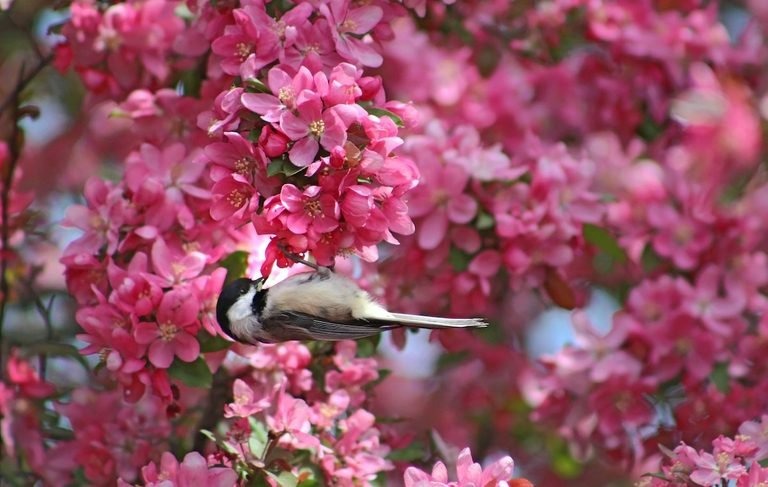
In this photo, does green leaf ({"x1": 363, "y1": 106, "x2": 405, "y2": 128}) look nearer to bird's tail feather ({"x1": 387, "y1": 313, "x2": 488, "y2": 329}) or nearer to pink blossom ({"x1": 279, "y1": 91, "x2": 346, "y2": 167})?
pink blossom ({"x1": 279, "y1": 91, "x2": 346, "y2": 167})

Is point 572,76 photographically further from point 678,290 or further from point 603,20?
point 678,290

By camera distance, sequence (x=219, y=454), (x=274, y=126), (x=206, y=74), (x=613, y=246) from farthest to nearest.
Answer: (x=613, y=246) → (x=206, y=74) → (x=219, y=454) → (x=274, y=126)

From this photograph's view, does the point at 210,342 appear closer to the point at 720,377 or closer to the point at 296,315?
the point at 296,315

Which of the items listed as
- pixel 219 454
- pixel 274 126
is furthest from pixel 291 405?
pixel 274 126

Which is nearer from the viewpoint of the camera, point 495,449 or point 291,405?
point 291,405

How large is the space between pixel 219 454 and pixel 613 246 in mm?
1163

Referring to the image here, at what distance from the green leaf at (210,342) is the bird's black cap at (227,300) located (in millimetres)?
104

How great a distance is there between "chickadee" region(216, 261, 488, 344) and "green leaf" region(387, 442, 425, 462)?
0.43 m

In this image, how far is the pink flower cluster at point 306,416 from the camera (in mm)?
2451

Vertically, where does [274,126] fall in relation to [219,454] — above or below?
above

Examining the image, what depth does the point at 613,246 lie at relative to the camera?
10.3 feet

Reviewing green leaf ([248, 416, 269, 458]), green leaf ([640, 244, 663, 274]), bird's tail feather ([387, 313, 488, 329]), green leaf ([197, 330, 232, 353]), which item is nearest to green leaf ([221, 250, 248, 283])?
green leaf ([197, 330, 232, 353])

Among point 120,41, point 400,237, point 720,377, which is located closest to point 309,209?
point 400,237

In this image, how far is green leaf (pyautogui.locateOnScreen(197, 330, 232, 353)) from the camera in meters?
2.60
